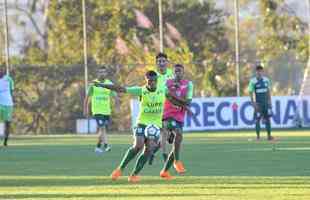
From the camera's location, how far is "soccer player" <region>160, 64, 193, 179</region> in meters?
19.4

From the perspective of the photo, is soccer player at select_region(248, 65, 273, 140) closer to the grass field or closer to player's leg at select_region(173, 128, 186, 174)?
the grass field

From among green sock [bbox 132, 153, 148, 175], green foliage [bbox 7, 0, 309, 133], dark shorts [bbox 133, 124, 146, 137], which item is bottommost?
green sock [bbox 132, 153, 148, 175]

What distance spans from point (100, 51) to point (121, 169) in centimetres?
3252

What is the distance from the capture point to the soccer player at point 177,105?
63.6ft

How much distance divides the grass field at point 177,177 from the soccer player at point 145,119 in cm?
29

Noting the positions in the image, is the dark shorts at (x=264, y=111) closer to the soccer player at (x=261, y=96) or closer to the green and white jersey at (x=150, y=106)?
the soccer player at (x=261, y=96)

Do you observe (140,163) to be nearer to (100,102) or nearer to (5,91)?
(100,102)

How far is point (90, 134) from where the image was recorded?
133 feet

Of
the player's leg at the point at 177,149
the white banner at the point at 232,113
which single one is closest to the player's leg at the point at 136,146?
the player's leg at the point at 177,149

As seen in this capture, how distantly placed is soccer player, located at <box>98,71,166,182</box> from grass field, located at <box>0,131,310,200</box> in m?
0.29


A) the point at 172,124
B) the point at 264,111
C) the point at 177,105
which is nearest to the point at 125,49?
the point at 264,111

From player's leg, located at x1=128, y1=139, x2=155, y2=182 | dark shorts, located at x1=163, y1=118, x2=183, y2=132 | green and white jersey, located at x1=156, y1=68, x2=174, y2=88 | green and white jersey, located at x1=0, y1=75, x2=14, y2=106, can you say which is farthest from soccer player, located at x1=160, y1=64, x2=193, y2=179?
green and white jersey, located at x1=0, y1=75, x2=14, y2=106

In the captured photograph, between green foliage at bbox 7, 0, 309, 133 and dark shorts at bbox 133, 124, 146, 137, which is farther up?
green foliage at bbox 7, 0, 309, 133

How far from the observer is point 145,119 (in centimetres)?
1806
